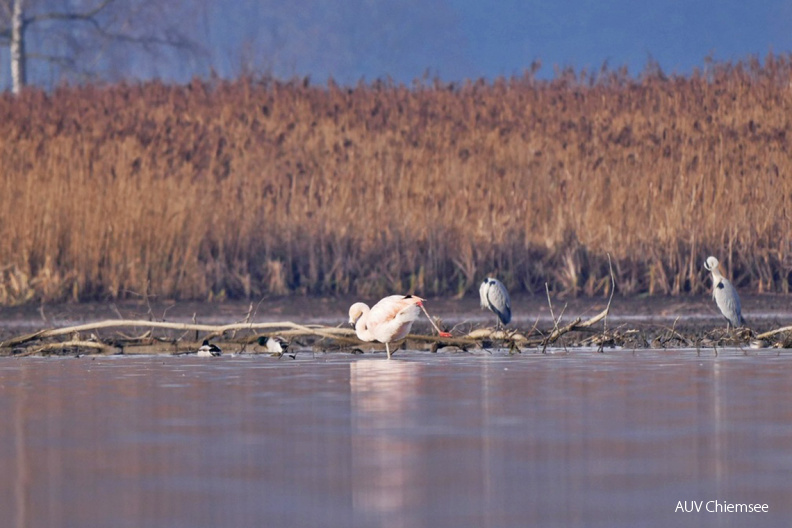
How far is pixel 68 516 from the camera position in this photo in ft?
12.1

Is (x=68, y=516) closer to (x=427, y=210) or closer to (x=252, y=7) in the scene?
(x=427, y=210)

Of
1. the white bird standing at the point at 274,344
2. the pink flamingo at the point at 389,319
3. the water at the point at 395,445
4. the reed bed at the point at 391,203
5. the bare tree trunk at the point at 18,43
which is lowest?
the water at the point at 395,445

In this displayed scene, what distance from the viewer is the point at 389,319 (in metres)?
8.06

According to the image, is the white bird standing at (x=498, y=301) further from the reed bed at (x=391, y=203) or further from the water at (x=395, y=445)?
the water at (x=395, y=445)

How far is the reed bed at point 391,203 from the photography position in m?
12.6

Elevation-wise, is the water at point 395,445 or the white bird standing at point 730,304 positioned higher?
the white bird standing at point 730,304

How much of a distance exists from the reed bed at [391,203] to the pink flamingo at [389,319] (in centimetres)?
332

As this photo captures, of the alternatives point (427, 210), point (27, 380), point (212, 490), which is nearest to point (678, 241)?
point (427, 210)

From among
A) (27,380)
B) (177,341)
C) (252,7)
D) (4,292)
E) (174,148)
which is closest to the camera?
(27,380)

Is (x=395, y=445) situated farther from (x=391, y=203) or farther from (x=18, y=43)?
(x=18, y=43)

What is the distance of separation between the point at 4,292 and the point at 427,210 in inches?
138

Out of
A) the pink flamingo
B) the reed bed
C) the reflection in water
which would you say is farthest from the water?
the reed bed

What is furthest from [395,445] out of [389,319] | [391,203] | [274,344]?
[391,203]

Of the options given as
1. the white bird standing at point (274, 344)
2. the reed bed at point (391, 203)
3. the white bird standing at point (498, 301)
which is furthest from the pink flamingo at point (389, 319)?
the reed bed at point (391, 203)
